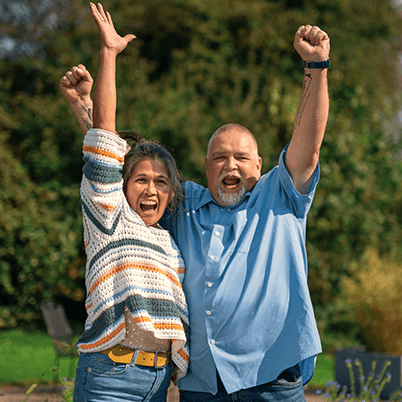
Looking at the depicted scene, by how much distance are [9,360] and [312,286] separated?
4.17 metres

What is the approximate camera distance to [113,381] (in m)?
1.91

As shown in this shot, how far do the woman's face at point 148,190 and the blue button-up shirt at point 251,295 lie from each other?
0.73 feet

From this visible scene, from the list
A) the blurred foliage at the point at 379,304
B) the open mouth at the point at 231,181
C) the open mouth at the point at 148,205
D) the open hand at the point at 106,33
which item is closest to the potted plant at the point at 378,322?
the blurred foliage at the point at 379,304

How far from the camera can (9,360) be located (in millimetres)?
5359

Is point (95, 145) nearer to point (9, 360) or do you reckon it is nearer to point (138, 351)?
point (138, 351)

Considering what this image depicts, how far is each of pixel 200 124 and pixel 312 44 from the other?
15.7 feet

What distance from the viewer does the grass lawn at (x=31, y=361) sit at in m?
4.89

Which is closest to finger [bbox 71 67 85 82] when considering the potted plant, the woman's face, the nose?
the woman's face

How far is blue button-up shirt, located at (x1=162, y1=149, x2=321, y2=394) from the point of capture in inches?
80.7

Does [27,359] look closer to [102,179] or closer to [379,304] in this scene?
[379,304]

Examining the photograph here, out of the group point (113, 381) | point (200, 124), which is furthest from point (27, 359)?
point (113, 381)

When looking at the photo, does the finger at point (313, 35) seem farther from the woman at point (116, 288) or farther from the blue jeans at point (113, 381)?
the blue jeans at point (113, 381)

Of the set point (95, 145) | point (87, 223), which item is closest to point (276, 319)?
point (87, 223)

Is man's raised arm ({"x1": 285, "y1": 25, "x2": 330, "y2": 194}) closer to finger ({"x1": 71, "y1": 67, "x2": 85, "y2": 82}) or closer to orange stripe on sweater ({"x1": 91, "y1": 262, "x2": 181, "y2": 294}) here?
orange stripe on sweater ({"x1": 91, "y1": 262, "x2": 181, "y2": 294})
